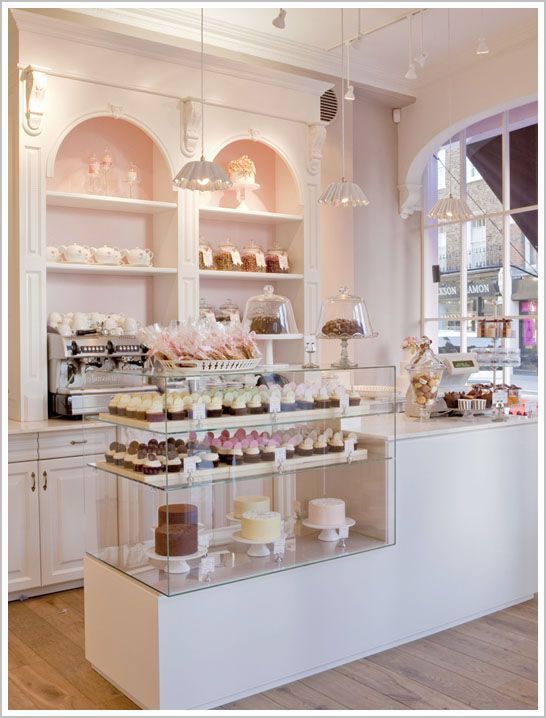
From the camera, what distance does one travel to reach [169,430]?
8.14ft

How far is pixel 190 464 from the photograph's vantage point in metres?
2.54

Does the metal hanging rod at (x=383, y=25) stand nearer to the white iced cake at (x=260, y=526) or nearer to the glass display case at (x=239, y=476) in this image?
the glass display case at (x=239, y=476)

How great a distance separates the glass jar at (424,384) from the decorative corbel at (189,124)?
2123 mm

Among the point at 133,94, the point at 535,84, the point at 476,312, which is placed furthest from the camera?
the point at 476,312

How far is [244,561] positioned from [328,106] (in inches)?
171

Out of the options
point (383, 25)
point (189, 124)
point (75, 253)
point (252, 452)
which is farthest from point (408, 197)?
point (252, 452)

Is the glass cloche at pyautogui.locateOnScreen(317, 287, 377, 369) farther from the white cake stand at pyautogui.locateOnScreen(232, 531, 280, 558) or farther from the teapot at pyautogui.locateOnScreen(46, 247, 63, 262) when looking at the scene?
the teapot at pyautogui.locateOnScreen(46, 247, 63, 262)

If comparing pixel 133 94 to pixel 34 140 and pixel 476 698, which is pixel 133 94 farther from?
pixel 476 698

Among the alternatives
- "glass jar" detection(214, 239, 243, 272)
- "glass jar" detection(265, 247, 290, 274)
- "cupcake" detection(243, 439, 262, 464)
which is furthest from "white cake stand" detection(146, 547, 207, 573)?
"glass jar" detection(265, 247, 290, 274)

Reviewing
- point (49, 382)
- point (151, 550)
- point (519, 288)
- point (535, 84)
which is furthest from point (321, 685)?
point (535, 84)

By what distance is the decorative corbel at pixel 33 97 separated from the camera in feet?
13.7

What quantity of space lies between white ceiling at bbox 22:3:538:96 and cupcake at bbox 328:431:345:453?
9.75 feet

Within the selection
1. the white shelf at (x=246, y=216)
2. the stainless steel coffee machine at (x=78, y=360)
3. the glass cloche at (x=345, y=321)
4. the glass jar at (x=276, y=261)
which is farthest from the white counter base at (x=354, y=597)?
the white shelf at (x=246, y=216)

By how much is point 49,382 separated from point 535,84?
13.4 feet
